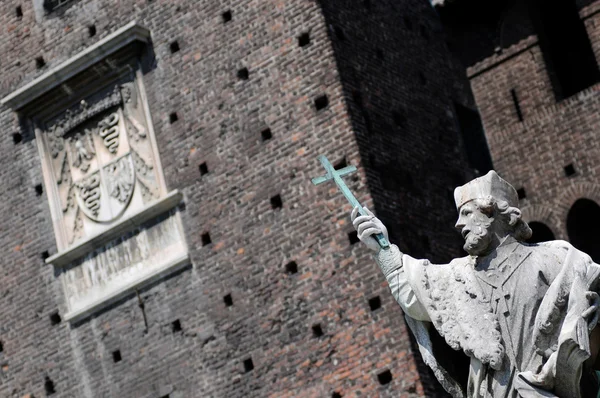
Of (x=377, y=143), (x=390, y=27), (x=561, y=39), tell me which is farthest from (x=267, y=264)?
(x=561, y=39)

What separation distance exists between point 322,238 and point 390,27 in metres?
3.65

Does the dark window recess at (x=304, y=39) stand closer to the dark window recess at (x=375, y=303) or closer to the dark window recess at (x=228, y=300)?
the dark window recess at (x=228, y=300)

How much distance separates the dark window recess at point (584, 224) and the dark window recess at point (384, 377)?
439cm

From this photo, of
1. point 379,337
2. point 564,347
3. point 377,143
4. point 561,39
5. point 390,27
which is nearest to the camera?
point 564,347

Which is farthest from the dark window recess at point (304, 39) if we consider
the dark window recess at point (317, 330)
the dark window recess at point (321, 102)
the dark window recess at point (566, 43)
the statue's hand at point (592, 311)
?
the statue's hand at point (592, 311)

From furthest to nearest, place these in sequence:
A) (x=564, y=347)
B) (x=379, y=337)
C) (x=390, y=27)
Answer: (x=390, y=27) → (x=379, y=337) → (x=564, y=347)

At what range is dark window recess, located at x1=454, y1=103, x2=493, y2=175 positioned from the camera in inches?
828

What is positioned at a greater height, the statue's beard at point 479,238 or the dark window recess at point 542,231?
the dark window recess at point 542,231

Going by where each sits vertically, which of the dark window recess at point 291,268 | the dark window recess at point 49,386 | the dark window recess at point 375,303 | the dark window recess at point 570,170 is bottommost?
the dark window recess at point 375,303

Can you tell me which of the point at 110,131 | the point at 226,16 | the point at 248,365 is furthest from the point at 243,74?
the point at 248,365

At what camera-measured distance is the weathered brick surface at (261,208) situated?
57.3 feet

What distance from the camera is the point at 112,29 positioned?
66.1ft

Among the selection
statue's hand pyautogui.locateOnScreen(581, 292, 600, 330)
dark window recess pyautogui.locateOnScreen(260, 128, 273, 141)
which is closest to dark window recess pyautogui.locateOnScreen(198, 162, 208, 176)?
dark window recess pyautogui.locateOnScreen(260, 128, 273, 141)

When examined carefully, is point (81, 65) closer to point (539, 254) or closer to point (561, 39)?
point (561, 39)
